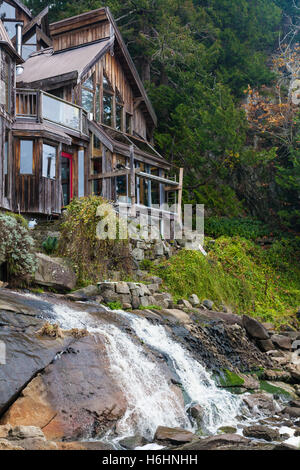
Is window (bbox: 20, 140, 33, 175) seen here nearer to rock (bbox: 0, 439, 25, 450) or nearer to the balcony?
the balcony

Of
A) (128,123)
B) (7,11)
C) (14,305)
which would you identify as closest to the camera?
(14,305)

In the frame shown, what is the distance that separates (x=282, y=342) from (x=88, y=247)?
653 cm

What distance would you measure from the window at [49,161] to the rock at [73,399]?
10.1m

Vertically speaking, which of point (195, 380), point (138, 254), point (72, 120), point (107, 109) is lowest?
point (195, 380)

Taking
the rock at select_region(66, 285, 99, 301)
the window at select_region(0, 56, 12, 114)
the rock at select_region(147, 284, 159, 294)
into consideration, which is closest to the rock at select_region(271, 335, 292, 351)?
the rock at select_region(147, 284, 159, 294)

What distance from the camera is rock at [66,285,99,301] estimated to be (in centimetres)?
1288

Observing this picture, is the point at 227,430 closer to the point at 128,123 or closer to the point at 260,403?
the point at 260,403

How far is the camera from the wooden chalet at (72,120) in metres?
18.0

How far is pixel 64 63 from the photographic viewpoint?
22.9 m

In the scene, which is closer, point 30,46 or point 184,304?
point 184,304

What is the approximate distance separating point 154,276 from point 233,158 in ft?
30.8

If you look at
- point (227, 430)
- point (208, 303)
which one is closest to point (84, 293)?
point (208, 303)

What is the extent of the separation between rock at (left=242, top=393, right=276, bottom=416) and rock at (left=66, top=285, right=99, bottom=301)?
4705 millimetres
